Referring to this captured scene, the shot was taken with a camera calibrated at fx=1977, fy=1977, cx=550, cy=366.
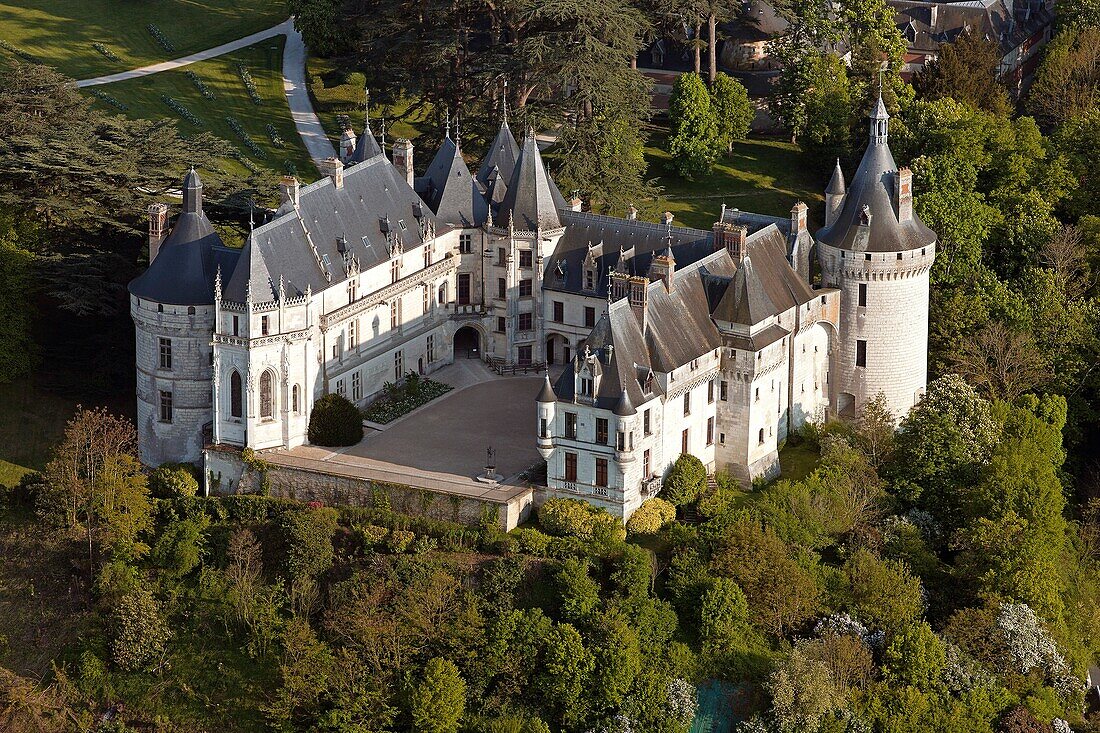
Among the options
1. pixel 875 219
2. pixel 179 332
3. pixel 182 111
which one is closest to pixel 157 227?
pixel 179 332

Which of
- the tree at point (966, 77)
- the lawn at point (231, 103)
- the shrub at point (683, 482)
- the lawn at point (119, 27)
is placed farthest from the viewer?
the lawn at point (119, 27)

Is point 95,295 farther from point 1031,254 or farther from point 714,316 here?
point 1031,254

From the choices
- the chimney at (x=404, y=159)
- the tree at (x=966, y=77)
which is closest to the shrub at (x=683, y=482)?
the chimney at (x=404, y=159)

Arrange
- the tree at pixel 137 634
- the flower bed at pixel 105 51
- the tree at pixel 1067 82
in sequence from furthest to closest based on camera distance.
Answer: the flower bed at pixel 105 51 → the tree at pixel 1067 82 → the tree at pixel 137 634

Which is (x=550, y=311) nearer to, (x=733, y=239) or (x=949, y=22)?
(x=733, y=239)

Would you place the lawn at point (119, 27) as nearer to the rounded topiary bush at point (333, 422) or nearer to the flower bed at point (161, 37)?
the flower bed at point (161, 37)

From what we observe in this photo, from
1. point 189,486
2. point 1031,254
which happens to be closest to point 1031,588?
point 1031,254
